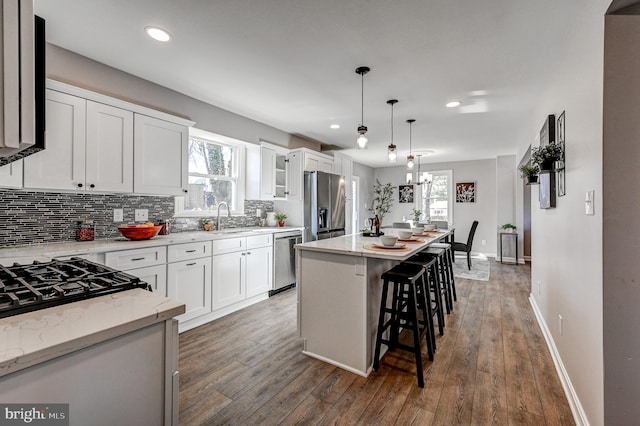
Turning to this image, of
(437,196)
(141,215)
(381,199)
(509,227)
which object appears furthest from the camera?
(381,199)

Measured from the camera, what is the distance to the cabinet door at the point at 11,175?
2.04 metres

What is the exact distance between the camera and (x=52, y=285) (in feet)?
3.47

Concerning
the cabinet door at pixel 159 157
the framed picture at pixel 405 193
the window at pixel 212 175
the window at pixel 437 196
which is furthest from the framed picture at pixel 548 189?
the framed picture at pixel 405 193

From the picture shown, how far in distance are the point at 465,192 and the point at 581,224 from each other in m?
6.24

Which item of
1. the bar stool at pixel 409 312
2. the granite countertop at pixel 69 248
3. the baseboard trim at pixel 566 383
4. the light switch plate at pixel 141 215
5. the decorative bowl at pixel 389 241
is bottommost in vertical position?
the baseboard trim at pixel 566 383

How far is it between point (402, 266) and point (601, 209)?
1.34 m

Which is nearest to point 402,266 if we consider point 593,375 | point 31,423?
point 593,375

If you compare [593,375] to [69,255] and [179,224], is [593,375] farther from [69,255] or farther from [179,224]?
[179,224]

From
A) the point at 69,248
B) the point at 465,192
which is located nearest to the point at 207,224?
the point at 69,248

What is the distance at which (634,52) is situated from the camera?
1341mm

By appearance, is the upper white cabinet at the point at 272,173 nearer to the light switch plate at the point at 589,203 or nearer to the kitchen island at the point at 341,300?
the kitchen island at the point at 341,300

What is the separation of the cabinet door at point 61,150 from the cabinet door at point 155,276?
0.85 m

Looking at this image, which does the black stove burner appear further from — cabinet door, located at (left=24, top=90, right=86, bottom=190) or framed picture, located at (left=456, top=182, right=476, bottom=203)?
framed picture, located at (left=456, top=182, right=476, bottom=203)

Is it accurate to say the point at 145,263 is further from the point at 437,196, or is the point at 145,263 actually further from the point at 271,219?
the point at 437,196
